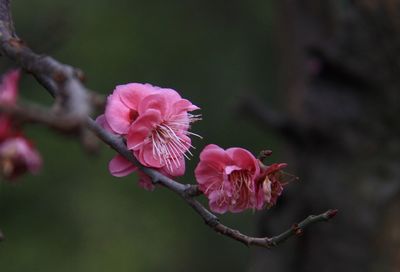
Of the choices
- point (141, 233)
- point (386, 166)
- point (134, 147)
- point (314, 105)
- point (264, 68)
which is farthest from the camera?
point (264, 68)

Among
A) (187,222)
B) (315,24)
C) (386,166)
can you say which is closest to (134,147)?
(386,166)

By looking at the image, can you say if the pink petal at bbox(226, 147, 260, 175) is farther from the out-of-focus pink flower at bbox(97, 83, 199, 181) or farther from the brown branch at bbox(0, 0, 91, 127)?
the brown branch at bbox(0, 0, 91, 127)

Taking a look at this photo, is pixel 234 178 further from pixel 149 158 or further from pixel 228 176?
pixel 149 158

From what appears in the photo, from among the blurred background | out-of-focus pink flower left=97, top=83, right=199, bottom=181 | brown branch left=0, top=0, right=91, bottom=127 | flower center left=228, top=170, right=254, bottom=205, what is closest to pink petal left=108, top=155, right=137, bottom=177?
out-of-focus pink flower left=97, top=83, right=199, bottom=181

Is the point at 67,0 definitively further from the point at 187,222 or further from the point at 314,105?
the point at 314,105

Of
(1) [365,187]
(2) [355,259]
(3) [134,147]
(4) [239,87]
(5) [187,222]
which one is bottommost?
(5) [187,222]

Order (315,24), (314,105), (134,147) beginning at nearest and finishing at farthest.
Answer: (134,147) < (314,105) < (315,24)
